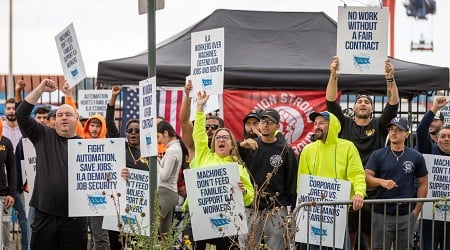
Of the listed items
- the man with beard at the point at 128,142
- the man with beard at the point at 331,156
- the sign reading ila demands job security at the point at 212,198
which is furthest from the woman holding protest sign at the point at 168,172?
the man with beard at the point at 331,156

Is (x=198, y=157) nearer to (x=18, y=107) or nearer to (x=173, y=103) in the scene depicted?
(x=18, y=107)

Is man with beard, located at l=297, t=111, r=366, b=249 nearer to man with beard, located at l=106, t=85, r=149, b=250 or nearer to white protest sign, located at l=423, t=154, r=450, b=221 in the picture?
white protest sign, located at l=423, t=154, r=450, b=221

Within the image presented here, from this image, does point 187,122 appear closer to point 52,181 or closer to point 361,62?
point 52,181

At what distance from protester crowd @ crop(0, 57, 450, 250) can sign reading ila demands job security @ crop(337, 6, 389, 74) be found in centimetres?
14

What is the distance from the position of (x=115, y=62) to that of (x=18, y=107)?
14.2ft

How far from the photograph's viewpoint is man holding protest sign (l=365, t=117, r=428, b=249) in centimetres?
1055

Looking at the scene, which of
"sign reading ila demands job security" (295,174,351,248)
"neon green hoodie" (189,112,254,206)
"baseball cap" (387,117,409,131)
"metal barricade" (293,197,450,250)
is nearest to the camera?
"metal barricade" (293,197,450,250)

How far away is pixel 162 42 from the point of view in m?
16.0

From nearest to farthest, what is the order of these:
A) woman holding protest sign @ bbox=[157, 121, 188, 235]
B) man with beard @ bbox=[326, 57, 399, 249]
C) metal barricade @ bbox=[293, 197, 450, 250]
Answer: metal barricade @ bbox=[293, 197, 450, 250]
man with beard @ bbox=[326, 57, 399, 249]
woman holding protest sign @ bbox=[157, 121, 188, 235]

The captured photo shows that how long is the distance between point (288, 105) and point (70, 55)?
3.96 meters

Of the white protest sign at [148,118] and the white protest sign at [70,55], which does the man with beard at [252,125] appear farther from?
the white protest sign at [148,118]

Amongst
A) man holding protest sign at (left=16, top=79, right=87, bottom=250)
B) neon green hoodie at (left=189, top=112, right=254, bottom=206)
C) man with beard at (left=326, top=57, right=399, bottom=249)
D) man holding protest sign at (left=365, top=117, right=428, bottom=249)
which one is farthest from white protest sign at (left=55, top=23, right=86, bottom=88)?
man holding protest sign at (left=365, top=117, right=428, bottom=249)

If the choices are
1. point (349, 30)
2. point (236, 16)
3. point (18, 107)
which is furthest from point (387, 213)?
point (236, 16)

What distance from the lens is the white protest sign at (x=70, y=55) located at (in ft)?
40.1
